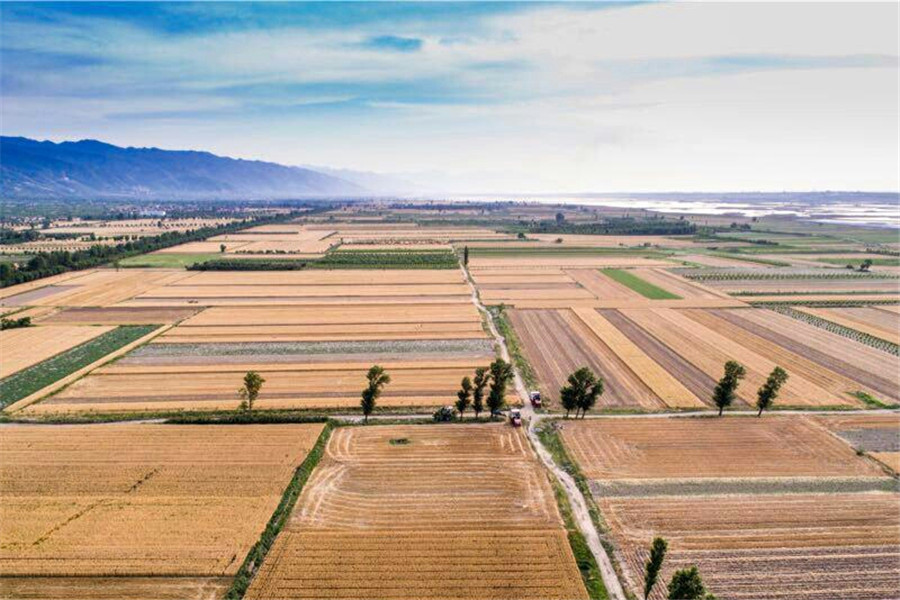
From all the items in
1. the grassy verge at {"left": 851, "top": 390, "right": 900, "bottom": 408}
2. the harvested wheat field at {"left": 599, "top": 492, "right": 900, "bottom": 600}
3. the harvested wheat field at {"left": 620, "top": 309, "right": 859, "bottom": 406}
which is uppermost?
the harvested wheat field at {"left": 620, "top": 309, "right": 859, "bottom": 406}

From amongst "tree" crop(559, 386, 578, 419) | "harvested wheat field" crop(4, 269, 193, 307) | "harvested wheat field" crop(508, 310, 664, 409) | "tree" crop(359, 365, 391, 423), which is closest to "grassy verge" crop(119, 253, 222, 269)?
"harvested wheat field" crop(4, 269, 193, 307)

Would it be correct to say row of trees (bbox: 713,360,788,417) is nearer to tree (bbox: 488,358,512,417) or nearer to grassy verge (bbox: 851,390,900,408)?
grassy verge (bbox: 851,390,900,408)

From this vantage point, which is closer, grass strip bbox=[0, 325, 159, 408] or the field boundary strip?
the field boundary strip

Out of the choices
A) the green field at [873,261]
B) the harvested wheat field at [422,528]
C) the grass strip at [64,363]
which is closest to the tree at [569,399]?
the harvested wheat field at [422,528]

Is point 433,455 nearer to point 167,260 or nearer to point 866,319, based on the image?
point 866,319

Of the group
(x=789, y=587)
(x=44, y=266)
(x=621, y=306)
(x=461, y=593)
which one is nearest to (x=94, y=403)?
(x=461, y=593)
